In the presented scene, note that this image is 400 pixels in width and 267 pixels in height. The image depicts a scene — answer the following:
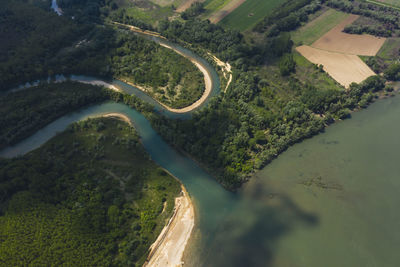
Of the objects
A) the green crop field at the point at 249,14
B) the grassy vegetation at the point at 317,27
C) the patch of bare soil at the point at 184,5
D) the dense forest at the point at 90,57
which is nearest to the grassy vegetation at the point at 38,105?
the dense forest at the point at 90,57

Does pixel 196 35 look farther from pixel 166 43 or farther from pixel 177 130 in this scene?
pixel 177 130

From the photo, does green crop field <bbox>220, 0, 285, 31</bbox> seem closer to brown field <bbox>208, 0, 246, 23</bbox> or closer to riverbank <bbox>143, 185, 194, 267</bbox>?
brown field <bbox>208, 0, 246, 23</bbox>

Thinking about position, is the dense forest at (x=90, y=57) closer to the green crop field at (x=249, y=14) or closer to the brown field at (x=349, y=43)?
the green crop field at (x=249, y=14)

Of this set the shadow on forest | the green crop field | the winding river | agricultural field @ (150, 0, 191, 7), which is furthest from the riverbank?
agricultural field @ (150, 0, 191, 7)

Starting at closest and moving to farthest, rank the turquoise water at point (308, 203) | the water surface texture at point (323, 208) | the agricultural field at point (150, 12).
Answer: the water surface texture at point (323, 208) < the turquoise water at point (308, 203) < the agricultural field at point (150, 12)

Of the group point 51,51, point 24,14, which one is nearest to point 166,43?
point 51,51

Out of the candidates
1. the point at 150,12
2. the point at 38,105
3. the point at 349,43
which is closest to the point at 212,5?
the point at 150,12

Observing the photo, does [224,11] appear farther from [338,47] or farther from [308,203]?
[308,203]

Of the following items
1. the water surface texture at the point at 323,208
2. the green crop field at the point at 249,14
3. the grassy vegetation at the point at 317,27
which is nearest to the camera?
the water surface texture at the point at 323,208
